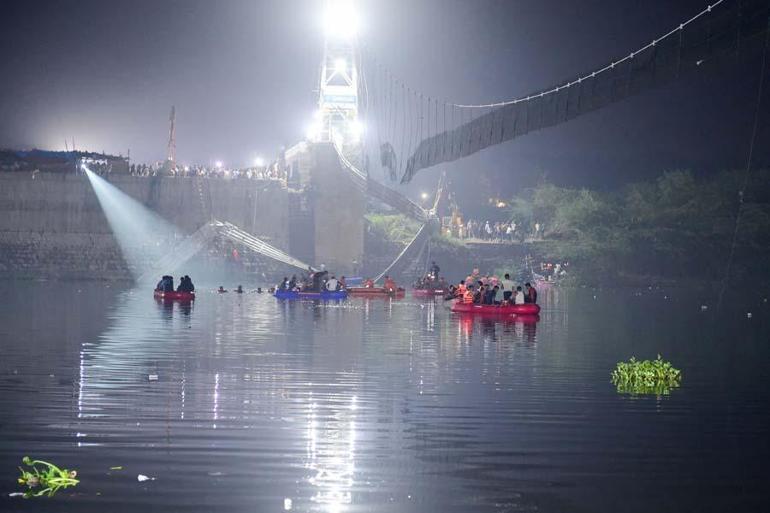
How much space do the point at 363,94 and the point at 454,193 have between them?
29.4 m

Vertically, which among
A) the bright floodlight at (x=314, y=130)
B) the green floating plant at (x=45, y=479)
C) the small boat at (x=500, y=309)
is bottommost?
the green floating plant at (x=45, y=479)

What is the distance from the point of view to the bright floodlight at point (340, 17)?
9606 centimetres

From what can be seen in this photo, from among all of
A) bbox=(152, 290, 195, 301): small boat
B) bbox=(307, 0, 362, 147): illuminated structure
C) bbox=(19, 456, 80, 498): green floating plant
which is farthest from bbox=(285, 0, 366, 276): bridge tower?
bbox=(19, 456, 80, 498): green floating plant

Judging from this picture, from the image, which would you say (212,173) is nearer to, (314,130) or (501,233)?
(314,130)

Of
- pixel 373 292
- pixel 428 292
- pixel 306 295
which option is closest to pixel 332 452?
pixel 306 295

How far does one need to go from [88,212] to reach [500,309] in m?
41.5

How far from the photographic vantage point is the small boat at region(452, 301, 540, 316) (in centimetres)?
4181

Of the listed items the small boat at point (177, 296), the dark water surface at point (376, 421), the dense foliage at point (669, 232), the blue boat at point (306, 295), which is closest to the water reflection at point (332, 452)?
the dark water surface at point (376, 421)

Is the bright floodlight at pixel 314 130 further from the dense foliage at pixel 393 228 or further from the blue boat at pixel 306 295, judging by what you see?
the blue boat at pixel 306 295

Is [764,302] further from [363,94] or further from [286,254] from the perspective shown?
[363,94]

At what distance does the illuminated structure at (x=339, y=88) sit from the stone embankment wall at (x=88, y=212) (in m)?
21.7

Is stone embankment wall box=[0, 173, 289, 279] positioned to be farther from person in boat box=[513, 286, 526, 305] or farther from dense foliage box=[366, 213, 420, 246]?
person in boat box=[513, 286, 526, 305]

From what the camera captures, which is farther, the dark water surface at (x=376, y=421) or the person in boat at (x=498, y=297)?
the person in boat at (x=498, y=297)

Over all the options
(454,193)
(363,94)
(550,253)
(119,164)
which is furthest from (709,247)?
(454,193)
